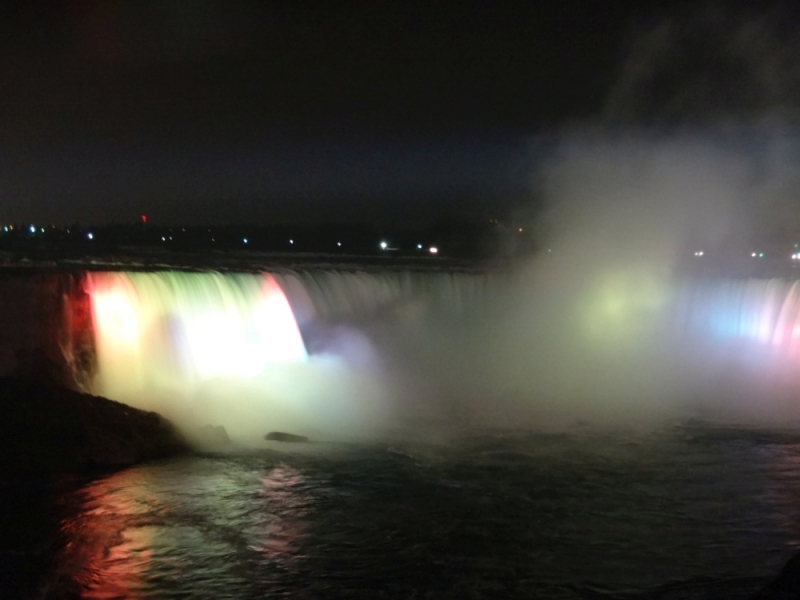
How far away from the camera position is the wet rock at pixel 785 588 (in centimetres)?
487

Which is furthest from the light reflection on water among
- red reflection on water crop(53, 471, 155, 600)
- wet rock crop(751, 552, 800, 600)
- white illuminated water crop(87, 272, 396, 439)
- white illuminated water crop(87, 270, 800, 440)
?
wet rock crop(751, 552, 800, 600)

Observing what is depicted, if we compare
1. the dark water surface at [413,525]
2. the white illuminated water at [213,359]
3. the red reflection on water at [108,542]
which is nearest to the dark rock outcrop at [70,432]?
Answer: the dark water surface at [413,525]

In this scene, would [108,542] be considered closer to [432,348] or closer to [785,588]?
[785,588]

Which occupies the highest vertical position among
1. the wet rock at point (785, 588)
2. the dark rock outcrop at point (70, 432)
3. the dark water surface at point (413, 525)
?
the dark rock outcrop at point (70, 432)

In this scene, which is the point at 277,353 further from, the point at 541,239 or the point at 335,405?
the point at 541,239

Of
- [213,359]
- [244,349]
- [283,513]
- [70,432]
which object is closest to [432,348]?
[244,349]

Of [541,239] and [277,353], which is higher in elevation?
[541,239]

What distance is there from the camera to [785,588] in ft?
16.4

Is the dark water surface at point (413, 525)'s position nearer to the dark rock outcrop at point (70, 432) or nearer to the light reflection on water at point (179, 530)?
the light reflection on water at point (179, 530)

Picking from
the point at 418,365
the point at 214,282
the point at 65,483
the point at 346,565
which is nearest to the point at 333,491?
the point at 346,565

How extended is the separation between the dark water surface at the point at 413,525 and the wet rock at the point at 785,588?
110 centimetres

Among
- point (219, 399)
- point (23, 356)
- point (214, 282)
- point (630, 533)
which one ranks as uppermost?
point (214, 282)

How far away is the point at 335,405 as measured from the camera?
14.2 metres

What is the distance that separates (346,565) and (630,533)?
2764 mm
